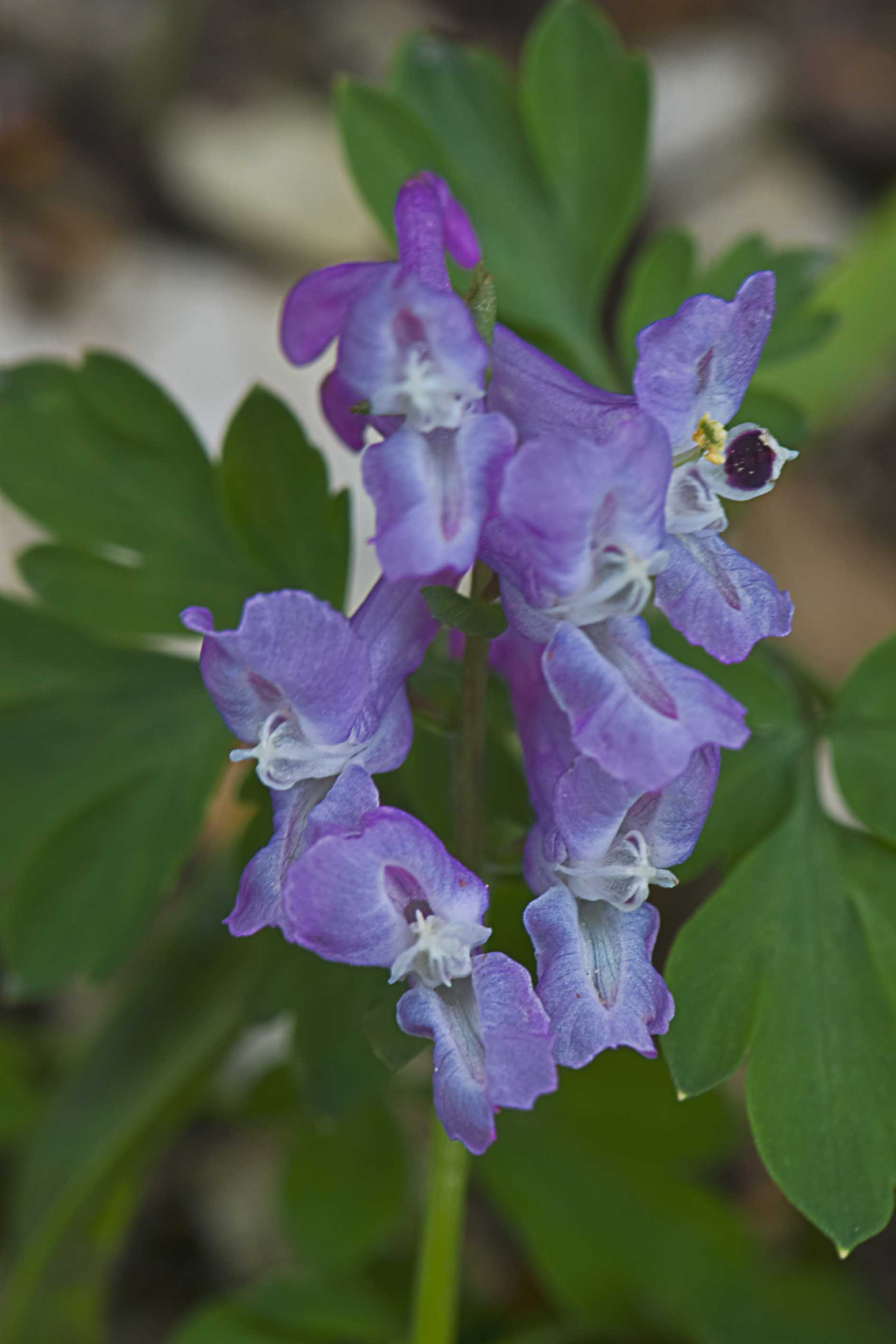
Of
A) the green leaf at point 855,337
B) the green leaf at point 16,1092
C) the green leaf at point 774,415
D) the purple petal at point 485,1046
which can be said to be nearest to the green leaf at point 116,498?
the green leaf at point 774,415

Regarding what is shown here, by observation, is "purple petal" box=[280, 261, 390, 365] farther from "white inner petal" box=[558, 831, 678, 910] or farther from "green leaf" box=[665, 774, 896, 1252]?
"green leaf" box=[665, 774, 896, 1252]

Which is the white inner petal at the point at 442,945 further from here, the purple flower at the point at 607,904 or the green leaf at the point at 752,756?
the green leaf at the point at 752,756

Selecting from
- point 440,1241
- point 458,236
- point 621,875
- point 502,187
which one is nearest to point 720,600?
point 621,875

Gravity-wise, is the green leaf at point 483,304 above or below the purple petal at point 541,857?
above

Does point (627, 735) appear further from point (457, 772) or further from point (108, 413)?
point (108, 413)

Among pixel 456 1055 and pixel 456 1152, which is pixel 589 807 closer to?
pixel 456 1055
